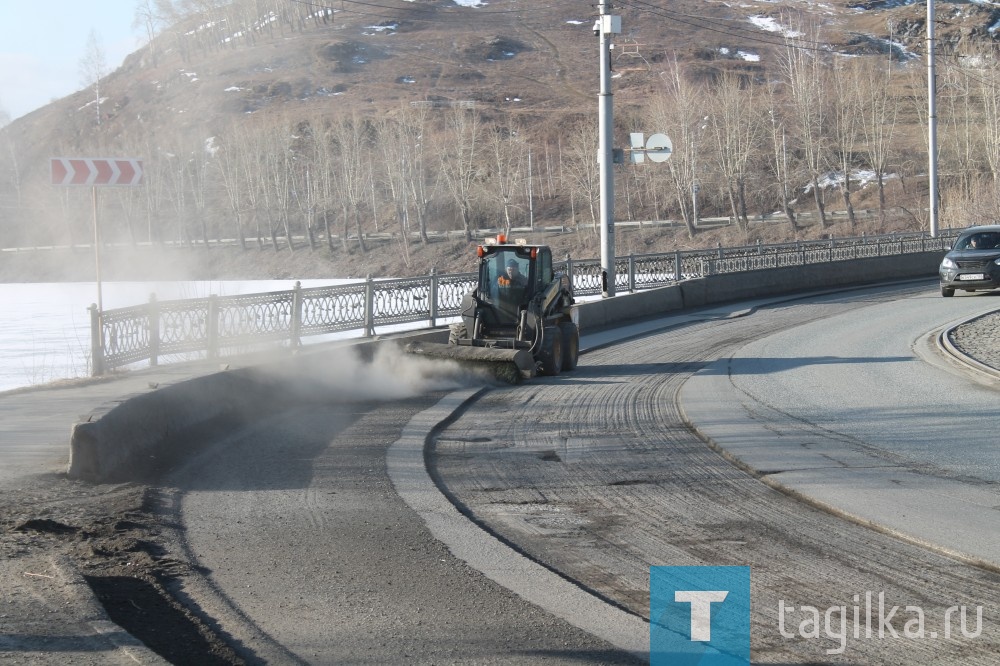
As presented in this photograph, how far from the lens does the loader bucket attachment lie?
52.0 feet

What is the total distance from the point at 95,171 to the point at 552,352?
777 cm

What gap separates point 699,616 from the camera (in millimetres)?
5793

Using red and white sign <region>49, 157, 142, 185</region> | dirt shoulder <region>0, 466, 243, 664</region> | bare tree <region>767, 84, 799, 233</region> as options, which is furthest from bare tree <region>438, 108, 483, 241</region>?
dirt shoulder <region>0, 466, 243, 664</region>

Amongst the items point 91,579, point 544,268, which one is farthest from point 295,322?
point 91,579

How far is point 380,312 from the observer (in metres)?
20.4

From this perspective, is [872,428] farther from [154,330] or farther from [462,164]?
[462,164]

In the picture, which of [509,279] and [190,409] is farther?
[509,279]

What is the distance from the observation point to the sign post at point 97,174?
15.6 m

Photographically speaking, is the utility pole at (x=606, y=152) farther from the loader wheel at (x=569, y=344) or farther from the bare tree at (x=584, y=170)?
the bare tree at (x=584, y=170)

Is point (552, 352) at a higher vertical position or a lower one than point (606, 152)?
lower

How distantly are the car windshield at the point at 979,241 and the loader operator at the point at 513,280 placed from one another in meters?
17.7

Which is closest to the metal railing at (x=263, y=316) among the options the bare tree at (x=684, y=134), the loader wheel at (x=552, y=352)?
the loader wheel at (x=552, y=352)

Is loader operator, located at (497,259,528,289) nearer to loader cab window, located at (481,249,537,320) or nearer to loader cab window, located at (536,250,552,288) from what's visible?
loader cab window, located at (481,249,537,320)

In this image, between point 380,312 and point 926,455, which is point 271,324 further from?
point 926,455
